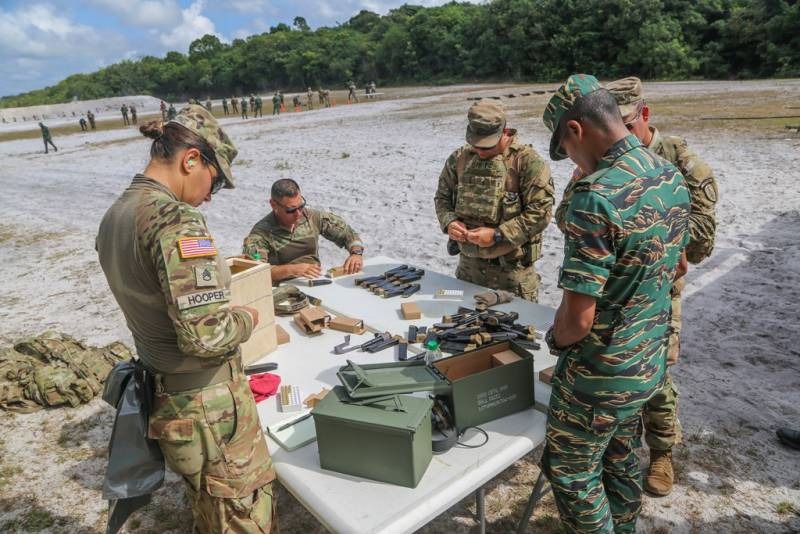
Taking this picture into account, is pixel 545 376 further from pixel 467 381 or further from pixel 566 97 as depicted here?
pixel 566 97

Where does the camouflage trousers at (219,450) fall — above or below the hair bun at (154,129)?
below

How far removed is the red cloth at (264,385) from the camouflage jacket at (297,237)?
1.78 m

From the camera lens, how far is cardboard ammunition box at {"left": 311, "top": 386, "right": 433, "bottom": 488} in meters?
1.90

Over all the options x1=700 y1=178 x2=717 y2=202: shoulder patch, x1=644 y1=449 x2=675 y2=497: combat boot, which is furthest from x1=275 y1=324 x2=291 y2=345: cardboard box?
x1=700 y1=178 x2=717 y2=202: shoulder patch

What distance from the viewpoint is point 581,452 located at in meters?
2.18

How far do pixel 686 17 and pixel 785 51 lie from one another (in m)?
8.86

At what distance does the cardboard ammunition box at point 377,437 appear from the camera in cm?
190

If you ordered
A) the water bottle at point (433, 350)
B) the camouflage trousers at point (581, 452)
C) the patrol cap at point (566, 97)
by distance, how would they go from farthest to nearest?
the water bottle at point (433, 350), the camouflage trousers at point (581, 452), the patrol cap at point (566, 97)

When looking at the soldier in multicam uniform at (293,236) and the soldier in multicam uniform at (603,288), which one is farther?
the soldier in multicam uniform at (293,236)

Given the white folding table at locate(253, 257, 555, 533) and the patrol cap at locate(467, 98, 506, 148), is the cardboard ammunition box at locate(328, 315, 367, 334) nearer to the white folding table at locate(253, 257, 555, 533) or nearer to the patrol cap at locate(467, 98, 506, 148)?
the white folding table at locate(253, 257, 555, 533)

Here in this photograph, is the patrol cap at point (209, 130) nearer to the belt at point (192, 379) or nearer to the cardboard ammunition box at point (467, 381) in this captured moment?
the belt at point (192, 379)

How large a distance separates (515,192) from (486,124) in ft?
1.80

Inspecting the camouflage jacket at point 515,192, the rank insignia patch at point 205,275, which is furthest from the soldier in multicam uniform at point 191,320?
the camouflage jacket at point 515,192

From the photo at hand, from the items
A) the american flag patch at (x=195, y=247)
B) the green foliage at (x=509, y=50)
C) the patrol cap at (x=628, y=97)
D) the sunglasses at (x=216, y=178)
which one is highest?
the green foliage at (x=509, y=50)
